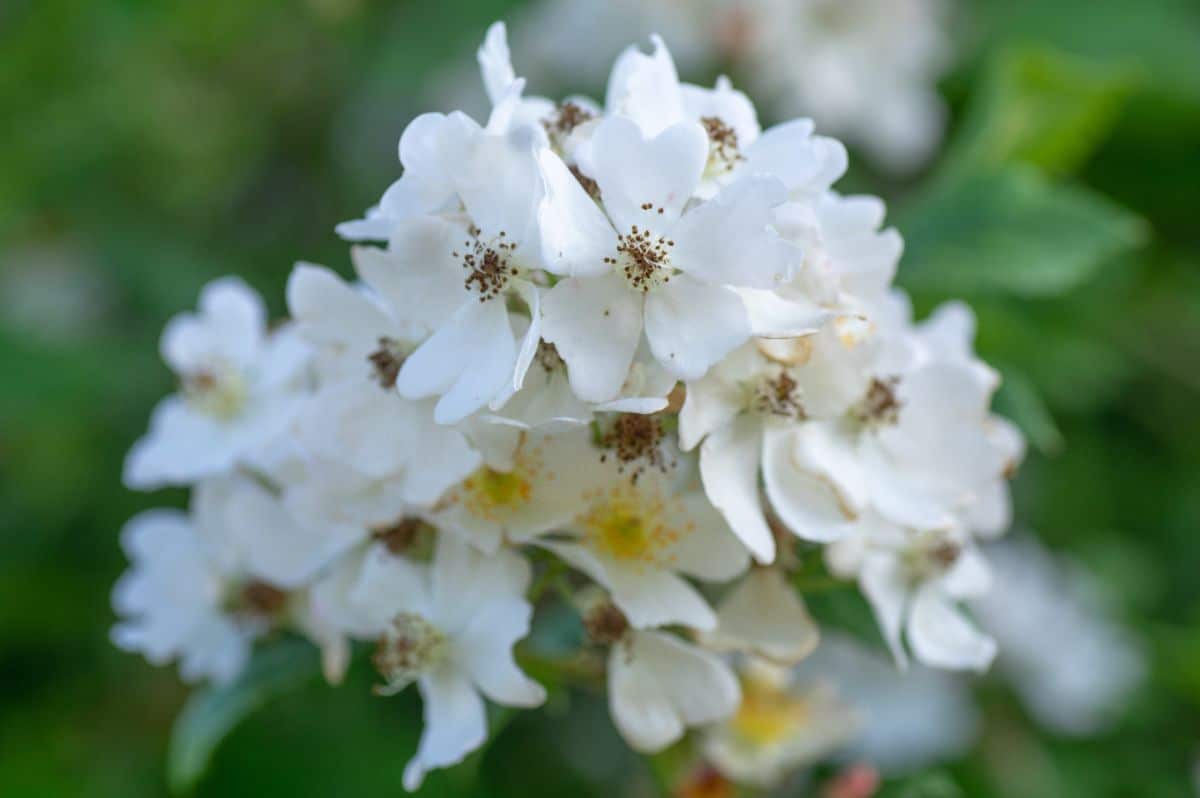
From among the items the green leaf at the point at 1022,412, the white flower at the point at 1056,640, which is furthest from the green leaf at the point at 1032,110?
the white flower at the point at 1056,640

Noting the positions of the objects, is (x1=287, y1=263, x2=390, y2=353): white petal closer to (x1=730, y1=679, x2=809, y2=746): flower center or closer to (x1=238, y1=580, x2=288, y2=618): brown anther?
(x1=238, y1=580, x2=288, y2=618): brown anther

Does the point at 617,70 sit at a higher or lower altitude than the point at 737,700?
higher

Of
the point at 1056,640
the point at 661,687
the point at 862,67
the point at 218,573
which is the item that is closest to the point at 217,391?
the point at 218,573

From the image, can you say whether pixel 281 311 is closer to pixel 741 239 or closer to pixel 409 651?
pixel 409 651

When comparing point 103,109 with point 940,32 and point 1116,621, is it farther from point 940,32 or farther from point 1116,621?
point 1116,621

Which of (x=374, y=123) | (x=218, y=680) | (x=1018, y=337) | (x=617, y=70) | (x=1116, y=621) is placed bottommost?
(x=1116, y=621)

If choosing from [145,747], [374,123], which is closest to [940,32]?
[374,123]

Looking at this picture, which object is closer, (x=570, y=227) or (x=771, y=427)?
(x=570, y=227)

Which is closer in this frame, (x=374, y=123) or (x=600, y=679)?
(x=600, y=679)
